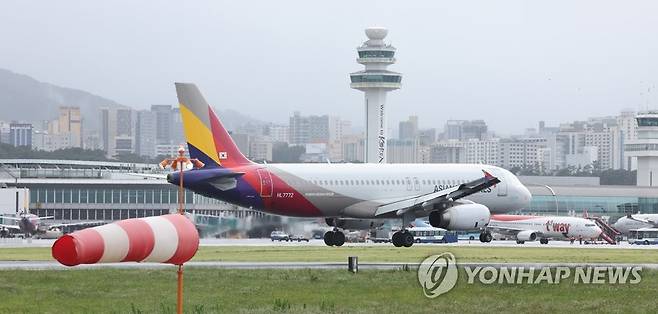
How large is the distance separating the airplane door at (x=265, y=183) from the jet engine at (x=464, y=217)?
8032 millimetres

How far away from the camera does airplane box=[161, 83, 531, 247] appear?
57281mm

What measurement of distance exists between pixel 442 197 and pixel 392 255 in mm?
5666

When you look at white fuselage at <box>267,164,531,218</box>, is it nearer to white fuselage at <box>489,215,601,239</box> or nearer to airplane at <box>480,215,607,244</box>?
airplane at <box>480,215,607,244</box>

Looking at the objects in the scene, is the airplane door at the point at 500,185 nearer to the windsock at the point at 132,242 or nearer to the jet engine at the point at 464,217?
the jet engine at the point at 464,217

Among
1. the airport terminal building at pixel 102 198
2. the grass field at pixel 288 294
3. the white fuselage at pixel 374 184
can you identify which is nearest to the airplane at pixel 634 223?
the airport terminal building at pixel 102 198

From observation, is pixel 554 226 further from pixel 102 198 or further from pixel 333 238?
pixel 102 198

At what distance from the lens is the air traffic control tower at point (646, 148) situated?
194875 mm

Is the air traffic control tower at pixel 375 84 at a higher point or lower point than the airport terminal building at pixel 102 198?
higher

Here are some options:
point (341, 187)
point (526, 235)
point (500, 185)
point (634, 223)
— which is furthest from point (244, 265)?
point (634, 223)

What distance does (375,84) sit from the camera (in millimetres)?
191000

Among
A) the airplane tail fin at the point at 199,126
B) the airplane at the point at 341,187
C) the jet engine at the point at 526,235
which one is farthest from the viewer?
the jet engine at the point at 526,235

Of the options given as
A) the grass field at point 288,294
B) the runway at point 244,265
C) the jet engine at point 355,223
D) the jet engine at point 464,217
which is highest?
the jet engine at point 464,217

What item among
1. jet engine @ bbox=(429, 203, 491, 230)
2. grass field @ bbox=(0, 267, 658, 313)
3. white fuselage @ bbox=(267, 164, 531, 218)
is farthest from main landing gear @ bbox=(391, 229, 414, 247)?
grass field @ bbox=(0, 267, 658, 313)

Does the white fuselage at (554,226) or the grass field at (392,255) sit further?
the white fuselage at (554,226)
